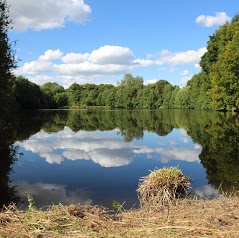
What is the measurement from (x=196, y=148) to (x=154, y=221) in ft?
53.4

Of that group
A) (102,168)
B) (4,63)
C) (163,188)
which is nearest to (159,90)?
(4,63)

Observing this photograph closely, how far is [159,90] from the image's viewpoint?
6289 inches

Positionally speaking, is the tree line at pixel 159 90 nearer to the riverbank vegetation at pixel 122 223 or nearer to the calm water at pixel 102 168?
the calm water at pixel 102 168

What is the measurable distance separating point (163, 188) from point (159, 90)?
152 m

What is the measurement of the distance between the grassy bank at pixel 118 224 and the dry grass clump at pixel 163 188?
1.57 metres

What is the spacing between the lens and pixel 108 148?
76.3 ft

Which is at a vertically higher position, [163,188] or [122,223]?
[163,188]

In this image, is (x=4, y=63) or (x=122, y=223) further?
(x=4, y=63)

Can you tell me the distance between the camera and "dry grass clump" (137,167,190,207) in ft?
31.0

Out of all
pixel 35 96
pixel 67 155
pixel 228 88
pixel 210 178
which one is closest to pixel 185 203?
pixel 210 178

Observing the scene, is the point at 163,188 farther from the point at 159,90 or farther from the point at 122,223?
the point at 159,90

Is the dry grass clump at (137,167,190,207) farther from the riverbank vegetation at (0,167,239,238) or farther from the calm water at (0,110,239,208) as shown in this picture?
the riverbank vegetation at (0,167,239,238)

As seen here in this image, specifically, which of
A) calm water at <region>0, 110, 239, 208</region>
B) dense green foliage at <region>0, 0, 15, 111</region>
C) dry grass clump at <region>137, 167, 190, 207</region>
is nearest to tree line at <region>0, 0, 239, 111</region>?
dense green foliage at <region>0, 0, 15, 111</region>

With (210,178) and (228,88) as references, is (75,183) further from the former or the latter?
(228,88)
